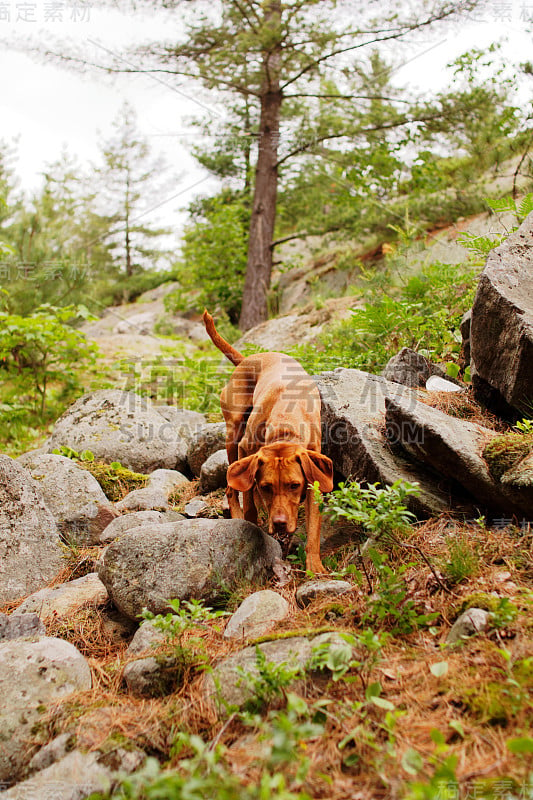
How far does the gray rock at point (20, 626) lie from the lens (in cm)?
313

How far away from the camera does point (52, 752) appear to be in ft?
7.43

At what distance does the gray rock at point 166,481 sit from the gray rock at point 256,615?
110 inches

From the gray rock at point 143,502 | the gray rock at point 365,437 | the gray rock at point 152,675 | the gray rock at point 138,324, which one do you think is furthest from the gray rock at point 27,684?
the gray rock at point 138,324

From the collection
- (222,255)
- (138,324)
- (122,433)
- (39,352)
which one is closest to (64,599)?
(122,433)

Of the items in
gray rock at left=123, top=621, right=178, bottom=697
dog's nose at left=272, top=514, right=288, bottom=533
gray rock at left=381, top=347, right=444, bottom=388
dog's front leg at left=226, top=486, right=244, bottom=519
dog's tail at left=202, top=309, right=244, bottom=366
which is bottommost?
gray rock at left=123, top=621, right=178, bottom=697

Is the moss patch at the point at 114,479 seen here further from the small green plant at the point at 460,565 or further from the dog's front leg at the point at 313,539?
the small green plant at the point at 460,565

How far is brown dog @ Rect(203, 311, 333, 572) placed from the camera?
12.1 ft

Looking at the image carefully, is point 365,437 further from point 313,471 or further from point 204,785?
point 204,785

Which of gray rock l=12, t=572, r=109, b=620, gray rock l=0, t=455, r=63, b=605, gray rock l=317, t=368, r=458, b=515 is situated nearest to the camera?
gray rock l=12, t=572, r=109, b=620

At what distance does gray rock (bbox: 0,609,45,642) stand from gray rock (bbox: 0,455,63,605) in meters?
0.74

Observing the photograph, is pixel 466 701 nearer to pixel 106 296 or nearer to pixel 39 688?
pixel 39 688

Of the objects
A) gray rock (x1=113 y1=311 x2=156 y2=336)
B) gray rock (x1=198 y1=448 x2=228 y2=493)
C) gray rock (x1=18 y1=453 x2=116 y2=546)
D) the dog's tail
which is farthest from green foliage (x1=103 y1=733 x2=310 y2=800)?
gray rock (x1=113 y1=311 x2=156 y2=336)

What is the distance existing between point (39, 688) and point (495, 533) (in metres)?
2.73

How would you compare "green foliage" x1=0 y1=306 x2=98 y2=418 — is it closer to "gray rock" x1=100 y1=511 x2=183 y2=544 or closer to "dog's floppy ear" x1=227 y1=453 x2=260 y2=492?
"gray rock" x1=100 y1=511 x2=183 y2=544
